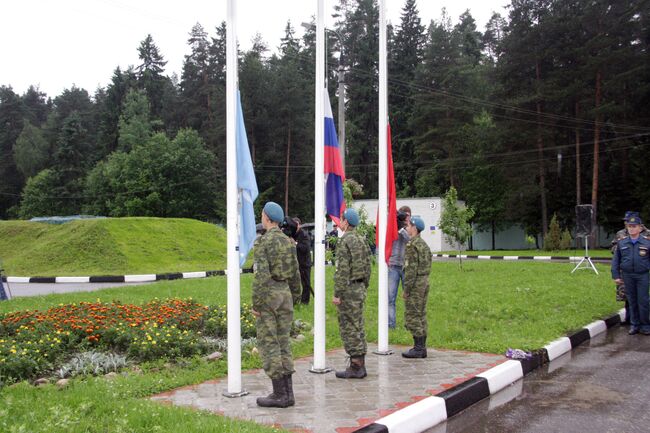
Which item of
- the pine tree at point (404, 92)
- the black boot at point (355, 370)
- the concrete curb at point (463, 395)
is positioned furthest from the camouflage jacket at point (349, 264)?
the pine tree at point (404, 92)

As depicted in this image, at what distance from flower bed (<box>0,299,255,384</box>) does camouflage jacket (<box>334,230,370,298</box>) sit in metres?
2.32

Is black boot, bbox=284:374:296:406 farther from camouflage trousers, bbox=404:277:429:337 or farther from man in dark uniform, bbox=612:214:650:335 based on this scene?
man in dark uniform, bbox=612:214:650:335

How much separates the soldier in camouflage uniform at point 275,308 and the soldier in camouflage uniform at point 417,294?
8.06ft

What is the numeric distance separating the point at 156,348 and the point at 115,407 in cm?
244

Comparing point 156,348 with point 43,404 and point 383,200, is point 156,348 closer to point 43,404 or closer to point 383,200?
point 43,404

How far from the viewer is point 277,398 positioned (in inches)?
228

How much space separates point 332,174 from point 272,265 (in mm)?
2030

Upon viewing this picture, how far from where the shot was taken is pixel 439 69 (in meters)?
50.2

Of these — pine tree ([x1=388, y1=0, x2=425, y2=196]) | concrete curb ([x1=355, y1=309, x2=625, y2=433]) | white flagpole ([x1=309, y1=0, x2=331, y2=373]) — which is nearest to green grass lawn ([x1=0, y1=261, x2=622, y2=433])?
concrete curb ([x1=355, y1=309, x2=625, y2=433])

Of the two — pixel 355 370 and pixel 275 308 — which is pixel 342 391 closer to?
pixel 355 370

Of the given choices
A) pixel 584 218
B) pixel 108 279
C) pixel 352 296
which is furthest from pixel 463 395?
pixel 108 279

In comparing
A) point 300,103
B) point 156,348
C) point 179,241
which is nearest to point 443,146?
point 300,103

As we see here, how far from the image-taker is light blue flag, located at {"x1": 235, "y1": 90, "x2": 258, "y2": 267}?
618 cm

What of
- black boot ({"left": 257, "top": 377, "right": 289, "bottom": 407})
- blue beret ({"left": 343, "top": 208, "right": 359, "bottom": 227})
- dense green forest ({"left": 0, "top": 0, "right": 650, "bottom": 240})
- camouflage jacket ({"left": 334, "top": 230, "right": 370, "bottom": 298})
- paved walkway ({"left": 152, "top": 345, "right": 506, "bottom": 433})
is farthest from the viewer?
dense green forest ({"left": 0, "top": 0, "right": 650, "bottom": 240})
